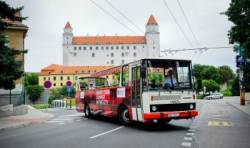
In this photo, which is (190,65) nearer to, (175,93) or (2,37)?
(175,93)

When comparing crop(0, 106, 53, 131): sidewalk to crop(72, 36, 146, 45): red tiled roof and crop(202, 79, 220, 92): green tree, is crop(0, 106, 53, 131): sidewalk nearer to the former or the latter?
crop(202, 79, 220, 92): green tree

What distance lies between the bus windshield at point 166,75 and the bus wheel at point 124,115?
243 cm

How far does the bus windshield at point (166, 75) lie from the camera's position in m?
14.5

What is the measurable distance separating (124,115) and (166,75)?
119 inches

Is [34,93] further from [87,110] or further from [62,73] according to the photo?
[87,110]

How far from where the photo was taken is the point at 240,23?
74.7 feet

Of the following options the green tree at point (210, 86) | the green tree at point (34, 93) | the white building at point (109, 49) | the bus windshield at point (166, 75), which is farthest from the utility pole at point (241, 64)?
the white building at point (109, 49)

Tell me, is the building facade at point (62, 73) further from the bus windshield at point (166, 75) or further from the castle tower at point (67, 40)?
the bus windshield at point (166, 75)

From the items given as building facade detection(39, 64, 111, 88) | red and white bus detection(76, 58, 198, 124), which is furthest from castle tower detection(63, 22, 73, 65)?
red and white bus detection(76, 58, 198, 124)

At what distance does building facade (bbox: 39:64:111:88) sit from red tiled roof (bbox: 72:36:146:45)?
17.4 metres

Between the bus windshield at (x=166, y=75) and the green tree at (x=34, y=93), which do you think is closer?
the bus windshield at (x=166, y=75)

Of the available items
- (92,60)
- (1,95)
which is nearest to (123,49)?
(92,60)

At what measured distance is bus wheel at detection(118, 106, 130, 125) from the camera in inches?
650

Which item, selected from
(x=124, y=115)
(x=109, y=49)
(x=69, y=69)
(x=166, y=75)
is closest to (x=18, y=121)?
(x=124, y=115)
